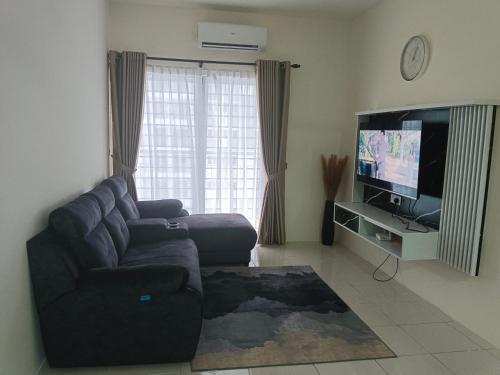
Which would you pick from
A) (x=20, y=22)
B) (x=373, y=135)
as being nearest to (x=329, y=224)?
(x=373, y=135)

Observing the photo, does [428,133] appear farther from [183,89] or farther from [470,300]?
[183,89]

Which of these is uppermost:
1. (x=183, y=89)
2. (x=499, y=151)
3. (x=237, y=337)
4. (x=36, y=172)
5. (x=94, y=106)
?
(x=183, y=89)

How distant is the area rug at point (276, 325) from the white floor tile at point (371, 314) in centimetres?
7

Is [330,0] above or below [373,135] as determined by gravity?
above

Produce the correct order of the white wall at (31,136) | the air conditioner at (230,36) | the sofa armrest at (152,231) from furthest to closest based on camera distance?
the air conditioner at (230,36) < the sofa armrest at (152,231) < the white wall at (31,136)

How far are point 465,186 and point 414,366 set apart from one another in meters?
1.23

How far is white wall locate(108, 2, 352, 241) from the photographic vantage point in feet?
14.1

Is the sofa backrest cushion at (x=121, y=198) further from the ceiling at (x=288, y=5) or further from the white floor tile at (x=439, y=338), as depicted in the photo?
the white floor tile at (x=439, y=338)

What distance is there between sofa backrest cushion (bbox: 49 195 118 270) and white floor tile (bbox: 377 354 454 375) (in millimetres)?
1851

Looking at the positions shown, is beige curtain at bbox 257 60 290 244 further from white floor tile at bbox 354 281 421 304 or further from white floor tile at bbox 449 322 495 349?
white floor tile at bbox 449 322 495 349

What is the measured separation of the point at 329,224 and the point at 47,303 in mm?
3428

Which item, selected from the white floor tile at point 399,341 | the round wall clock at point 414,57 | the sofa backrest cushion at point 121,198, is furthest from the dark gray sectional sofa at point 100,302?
the round wall clock at point 414,57

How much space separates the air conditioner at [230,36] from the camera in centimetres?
429

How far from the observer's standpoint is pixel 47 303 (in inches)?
83.0
